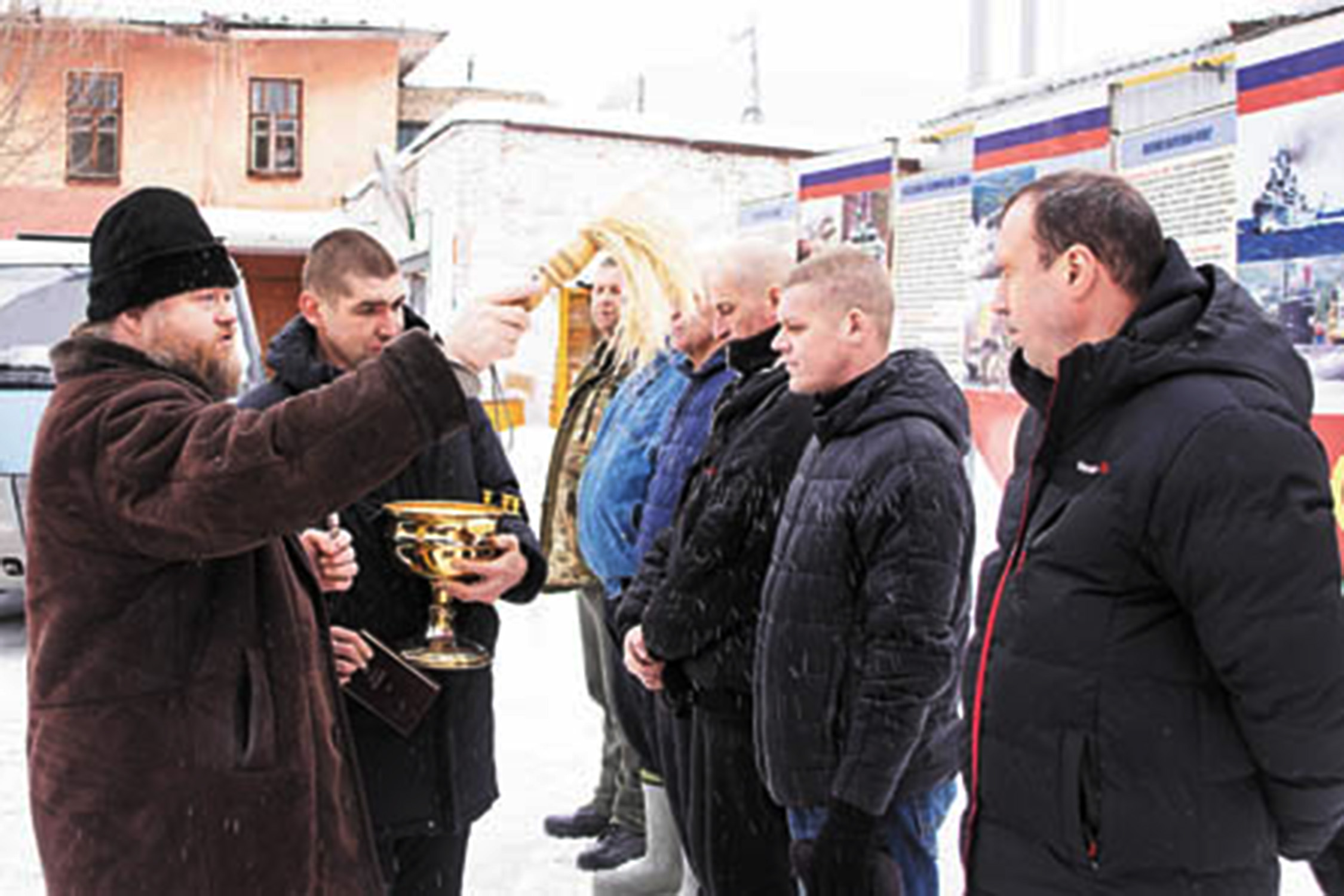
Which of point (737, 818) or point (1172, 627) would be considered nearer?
point (1172, 627)

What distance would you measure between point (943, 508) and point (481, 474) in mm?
1156

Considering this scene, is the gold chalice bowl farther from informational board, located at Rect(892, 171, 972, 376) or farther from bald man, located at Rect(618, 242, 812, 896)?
informational board, located at Rect(892, 171, 972, 376)

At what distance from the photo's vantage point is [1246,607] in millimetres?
1909

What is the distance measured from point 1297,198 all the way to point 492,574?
3.01 meters

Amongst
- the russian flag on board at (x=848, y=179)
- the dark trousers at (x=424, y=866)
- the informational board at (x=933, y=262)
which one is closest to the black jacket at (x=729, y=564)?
the dark trousers at (x=424, y=866)

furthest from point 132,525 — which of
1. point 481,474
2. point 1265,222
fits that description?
point 1265,222

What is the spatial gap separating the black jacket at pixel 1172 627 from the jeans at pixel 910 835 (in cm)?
79

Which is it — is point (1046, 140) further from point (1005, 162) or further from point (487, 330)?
point (487, 330)

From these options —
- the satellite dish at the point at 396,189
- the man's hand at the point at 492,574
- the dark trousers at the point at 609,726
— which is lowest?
the dark trousers at the point at 609,726

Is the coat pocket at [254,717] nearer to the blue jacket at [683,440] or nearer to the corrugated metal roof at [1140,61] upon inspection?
Result: the blue jacket at [683,440]

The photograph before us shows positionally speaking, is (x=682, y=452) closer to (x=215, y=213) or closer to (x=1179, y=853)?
(x=1179, y=853)

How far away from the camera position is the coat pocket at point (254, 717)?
2107 mm

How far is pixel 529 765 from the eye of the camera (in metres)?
5.73

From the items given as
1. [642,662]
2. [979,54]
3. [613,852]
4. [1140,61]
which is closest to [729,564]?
[642,662]
